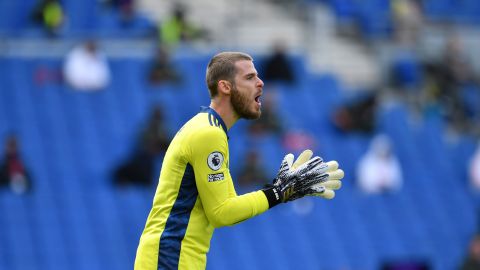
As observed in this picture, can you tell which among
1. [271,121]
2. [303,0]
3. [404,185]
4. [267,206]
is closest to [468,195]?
[404,185]

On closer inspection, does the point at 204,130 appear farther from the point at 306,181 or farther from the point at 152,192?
the point at 152,192

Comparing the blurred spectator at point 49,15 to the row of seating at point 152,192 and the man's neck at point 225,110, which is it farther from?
the man's neck at point 225,110

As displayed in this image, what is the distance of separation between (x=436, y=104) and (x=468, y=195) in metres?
2.01

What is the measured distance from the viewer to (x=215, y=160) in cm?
525

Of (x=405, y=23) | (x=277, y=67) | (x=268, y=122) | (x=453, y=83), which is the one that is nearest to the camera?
(x=268, y=122)

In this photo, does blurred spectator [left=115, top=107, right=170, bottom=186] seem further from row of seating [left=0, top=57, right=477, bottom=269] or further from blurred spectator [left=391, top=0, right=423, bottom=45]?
blurred spectator [left=391, top=0, right=423, bottom=45]

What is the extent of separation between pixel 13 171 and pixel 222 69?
7958 millimetres

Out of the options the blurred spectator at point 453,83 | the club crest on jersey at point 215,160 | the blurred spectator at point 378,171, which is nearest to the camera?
the club crest on jersey at point 215,160

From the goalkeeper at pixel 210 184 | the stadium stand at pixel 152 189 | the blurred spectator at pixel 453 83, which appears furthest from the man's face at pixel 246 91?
the blurred spectator at pixel 453 83

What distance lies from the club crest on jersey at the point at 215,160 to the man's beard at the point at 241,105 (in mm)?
316

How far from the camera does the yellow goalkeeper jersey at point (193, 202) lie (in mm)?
5258

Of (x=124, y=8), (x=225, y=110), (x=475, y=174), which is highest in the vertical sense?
(x=124, y=8)

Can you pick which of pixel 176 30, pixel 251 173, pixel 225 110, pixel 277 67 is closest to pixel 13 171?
pixel 251 173

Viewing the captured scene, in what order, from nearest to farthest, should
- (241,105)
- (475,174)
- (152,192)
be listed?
(241,105) → (152,192) → (475,174)
